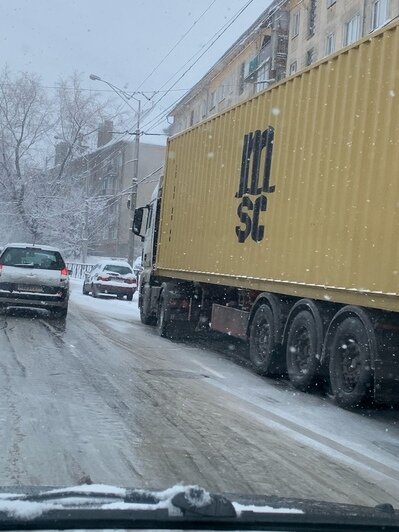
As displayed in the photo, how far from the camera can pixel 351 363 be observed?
8195 millimetres

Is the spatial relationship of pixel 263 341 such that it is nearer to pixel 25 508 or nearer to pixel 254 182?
pixel 254 182

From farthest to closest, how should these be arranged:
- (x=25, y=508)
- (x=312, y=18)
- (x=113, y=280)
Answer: (x=312, y=18), (x=113, y=280), (x=25, y=508)

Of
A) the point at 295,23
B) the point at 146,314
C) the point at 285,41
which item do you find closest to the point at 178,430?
the point at 146,314

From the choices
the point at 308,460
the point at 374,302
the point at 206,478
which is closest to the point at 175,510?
the point at 206,478

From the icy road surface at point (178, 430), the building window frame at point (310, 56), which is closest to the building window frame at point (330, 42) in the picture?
the building window frame at point (310, 56)

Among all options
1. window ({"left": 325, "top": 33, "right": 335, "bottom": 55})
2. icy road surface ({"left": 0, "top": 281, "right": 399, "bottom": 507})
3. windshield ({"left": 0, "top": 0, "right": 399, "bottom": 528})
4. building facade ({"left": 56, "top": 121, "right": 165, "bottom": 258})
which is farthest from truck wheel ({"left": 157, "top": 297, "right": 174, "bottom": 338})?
building facade ({"left": 56, "top": 121, "right": 165, "bottom": 258})

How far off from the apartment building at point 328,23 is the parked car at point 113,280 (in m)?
10.9

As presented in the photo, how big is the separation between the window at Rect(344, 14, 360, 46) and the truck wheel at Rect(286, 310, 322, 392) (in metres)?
22.6

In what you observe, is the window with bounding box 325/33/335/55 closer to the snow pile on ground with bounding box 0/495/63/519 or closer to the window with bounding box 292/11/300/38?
the window with bounding box 292/11/300/38

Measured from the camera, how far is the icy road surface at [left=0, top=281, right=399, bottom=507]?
201 inches

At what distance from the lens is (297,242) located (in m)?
9.41

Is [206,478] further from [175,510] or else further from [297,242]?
[297,242]

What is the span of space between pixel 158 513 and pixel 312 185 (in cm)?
706

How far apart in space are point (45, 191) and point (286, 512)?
5334 cm
